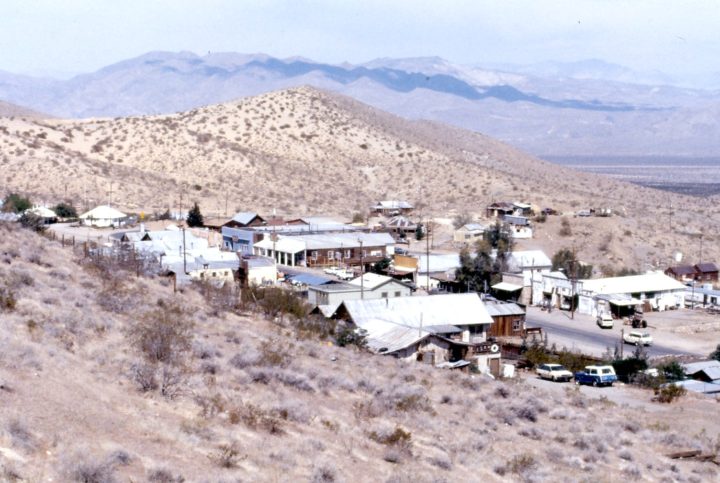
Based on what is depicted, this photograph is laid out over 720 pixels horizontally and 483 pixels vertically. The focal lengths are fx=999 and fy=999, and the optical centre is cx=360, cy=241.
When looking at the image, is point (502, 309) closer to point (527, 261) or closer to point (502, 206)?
point (527, 261)

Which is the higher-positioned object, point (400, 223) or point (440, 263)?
point (400, 223)

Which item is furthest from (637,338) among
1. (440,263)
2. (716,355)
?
(440,263)

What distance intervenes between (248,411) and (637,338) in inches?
1198

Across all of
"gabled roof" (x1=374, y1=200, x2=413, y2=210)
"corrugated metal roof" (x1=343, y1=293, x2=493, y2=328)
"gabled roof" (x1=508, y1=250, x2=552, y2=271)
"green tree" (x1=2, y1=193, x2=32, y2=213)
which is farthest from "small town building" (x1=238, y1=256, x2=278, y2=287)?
"gabled roof" (x1=374, y1=200, x2=413, y2=210)

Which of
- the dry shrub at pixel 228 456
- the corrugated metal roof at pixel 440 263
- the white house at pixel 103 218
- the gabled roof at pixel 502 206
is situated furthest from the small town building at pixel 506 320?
the gabled roof at pixel 502 206

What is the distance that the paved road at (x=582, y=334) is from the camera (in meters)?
41.3

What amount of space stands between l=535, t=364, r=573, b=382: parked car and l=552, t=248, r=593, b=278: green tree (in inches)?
918

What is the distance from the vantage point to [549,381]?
3212 centimetres

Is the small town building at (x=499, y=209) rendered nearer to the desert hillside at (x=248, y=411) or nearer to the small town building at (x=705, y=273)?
the small town building at (x=705, y=273)

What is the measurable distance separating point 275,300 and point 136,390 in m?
16.0

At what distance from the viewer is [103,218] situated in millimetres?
70812

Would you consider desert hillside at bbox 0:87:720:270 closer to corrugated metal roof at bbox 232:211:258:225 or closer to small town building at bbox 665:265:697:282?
small town building at bbox 665:265:697:282

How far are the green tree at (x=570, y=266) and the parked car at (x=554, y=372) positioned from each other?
2333 cm

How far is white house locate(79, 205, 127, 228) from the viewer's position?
7025cm
